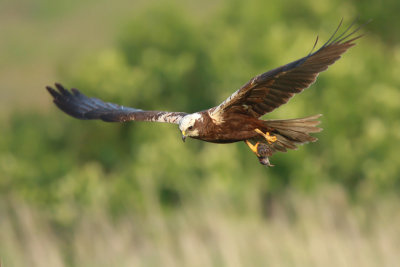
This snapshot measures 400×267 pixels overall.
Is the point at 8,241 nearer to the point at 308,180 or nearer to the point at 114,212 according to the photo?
the point at 114,212

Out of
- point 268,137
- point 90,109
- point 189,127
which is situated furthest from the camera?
point 90,109

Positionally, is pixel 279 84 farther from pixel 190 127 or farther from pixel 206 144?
pixel 206 144

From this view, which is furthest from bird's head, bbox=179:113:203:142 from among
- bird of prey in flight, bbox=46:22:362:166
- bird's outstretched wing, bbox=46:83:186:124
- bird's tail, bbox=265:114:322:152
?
bird's outstretched wing, bbox=46:83:186:124

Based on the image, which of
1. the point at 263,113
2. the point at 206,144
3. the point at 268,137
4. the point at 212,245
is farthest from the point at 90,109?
the point at 206,144

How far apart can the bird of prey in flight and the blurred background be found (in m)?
5.89

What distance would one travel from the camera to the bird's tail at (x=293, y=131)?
6047 mm

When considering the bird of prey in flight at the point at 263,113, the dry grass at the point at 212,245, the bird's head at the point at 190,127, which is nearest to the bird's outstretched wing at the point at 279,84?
the bird of prey in flight at the point at 263,113

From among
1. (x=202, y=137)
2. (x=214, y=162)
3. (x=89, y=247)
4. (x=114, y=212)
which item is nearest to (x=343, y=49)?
(x=202, y=137)

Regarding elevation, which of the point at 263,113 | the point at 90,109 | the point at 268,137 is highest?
the point at 90,109

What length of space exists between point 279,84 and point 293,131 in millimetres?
462

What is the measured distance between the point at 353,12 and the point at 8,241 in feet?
62.3

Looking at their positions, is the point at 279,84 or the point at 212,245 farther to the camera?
the point at 212,245

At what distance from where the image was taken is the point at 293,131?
608cm

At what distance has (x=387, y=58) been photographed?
25266mm
